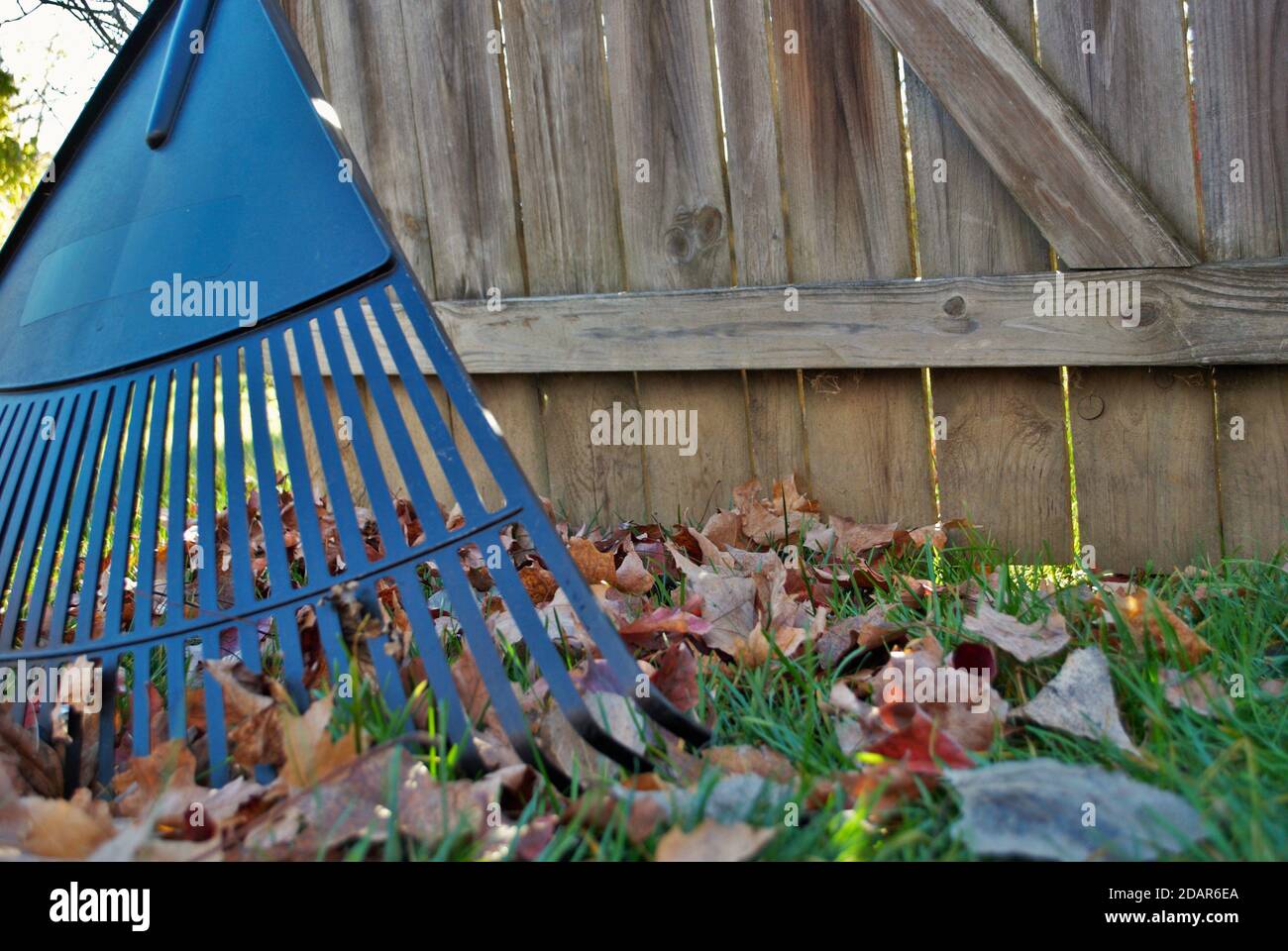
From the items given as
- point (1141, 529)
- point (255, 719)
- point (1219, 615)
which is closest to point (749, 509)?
point (1141, 529)

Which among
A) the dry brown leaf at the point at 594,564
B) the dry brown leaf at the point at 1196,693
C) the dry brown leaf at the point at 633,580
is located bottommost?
the dry brown leaf at the point at 1196,693

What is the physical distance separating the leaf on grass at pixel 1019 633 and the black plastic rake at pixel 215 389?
46 centimetres

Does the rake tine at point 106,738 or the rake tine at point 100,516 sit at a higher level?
the rake tine at point 100,516

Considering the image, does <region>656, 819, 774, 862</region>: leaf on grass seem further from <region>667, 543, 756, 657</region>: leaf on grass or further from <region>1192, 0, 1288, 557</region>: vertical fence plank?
<region>1192, 0, 1288, 557</region>: vertical fence plank

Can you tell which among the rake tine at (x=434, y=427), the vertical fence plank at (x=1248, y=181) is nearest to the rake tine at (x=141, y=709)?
the rake tine at (x=434, y=427)

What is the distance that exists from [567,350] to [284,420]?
1.17 metres

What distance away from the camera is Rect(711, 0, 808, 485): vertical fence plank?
228 centimetres

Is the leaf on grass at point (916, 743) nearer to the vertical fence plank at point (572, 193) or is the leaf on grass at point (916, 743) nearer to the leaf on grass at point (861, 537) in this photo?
the leaf on grass at point (861, 537)

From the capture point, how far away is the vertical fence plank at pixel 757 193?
228cm

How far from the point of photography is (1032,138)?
6.70 feet

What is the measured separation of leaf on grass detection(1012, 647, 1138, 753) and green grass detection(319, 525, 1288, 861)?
0.02m

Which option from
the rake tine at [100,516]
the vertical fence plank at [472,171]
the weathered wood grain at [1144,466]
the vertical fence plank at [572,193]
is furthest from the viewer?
the vertical fence plank at [472,171]

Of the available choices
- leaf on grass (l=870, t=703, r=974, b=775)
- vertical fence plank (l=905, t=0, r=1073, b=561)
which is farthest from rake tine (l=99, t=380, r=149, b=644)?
vertical fence plank (l=905, t=0, r=1073, b=561)
